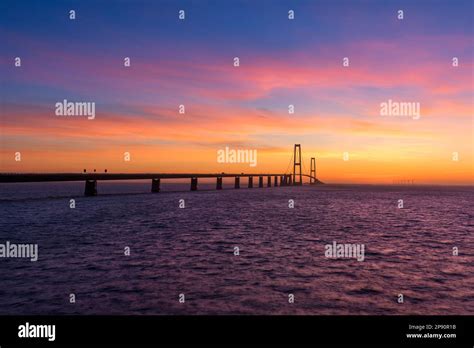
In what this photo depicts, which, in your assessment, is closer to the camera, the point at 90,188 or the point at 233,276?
the point at 233,276

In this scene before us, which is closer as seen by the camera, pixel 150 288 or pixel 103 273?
pixel 150 288

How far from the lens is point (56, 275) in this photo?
1298 centimetres

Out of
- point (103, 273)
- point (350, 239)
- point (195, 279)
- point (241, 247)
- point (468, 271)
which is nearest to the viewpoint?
point (195, 279)

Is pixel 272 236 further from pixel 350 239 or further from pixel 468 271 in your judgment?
pixel 468 271

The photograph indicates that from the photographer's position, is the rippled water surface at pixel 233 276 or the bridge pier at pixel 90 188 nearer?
the rippled water surface at pixel 233 276

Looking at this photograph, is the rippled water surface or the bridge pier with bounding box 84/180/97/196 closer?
the rippled water surface

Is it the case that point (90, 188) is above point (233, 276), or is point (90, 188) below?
above

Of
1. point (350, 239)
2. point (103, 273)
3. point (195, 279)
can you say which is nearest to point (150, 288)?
point (195, 279)

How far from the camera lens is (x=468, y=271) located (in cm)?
1431
